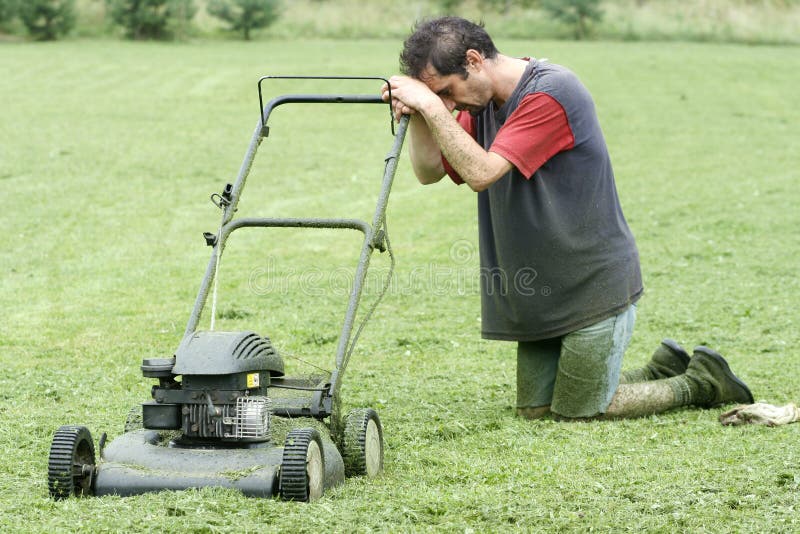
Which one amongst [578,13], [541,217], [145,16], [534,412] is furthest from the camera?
[578,13]

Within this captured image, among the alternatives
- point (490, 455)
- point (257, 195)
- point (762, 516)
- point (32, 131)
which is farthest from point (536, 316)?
point (32, 131)

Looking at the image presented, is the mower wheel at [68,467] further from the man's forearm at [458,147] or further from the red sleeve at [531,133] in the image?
the red sleeve at [531,133]

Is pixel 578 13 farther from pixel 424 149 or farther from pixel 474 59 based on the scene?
pixel 474 59

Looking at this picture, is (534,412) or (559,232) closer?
(559,232)

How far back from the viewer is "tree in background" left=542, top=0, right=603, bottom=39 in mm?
30906

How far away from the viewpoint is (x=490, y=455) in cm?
391

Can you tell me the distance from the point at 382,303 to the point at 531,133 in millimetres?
3182

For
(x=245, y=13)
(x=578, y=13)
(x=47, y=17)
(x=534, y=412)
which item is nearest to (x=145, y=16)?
(x=47, y=17)

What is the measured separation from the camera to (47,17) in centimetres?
2898

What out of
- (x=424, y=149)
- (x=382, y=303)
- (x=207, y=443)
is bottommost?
(x=382, y=303)

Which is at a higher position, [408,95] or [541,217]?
[408,95]

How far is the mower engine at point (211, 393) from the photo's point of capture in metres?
3.15

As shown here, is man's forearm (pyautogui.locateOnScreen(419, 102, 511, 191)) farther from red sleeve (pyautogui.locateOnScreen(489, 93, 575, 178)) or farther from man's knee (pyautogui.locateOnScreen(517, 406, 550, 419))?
man's knee (pyautogui.locateOnScreen(517, 406, 550, 419))

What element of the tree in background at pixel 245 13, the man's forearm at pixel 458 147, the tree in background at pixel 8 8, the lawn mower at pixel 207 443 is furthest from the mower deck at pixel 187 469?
the tree in background at pixel 8 8
